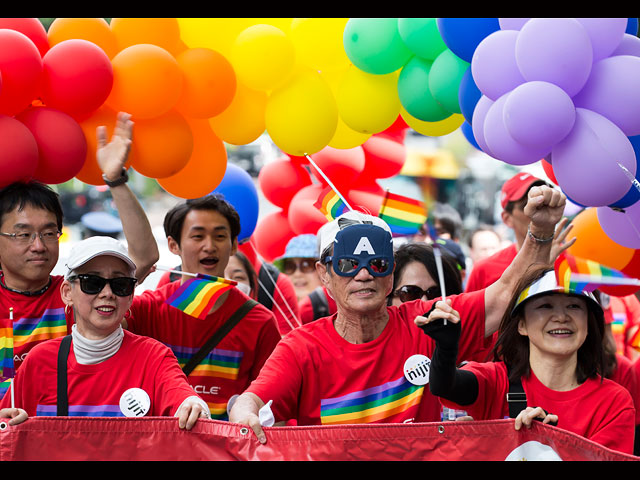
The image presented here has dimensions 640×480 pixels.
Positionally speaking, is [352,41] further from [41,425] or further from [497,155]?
[41,425]

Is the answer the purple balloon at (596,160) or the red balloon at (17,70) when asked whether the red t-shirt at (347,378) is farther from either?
the red balloon at (17,70)

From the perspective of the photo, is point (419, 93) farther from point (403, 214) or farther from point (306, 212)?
point (306, 212)

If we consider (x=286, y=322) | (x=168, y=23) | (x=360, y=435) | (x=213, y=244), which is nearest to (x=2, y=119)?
(x=168, y=23)

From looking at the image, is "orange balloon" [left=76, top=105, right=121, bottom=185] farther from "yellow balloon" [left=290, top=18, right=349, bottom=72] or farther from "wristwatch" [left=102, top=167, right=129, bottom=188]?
"yellow balloon" [left=290, top=18, right=349, bottom=72]

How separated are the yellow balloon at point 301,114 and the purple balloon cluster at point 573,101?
1.18 m

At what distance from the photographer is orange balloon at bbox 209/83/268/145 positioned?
4879 mm

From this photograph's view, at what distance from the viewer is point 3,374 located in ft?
12.4

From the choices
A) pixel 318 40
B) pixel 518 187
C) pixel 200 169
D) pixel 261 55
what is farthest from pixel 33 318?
pixel 518 187

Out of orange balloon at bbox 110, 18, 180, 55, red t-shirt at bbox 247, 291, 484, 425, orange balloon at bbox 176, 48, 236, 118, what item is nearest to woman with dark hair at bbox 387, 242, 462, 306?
red t-shirt at bbox 247, 291, 484, 425

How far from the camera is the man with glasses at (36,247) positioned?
4023 mm

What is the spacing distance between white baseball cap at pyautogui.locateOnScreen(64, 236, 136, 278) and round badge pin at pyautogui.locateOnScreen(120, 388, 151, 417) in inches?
21.5

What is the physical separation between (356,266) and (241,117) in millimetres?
1547

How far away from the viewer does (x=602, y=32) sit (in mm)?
3762

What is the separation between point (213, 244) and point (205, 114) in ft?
2.38
